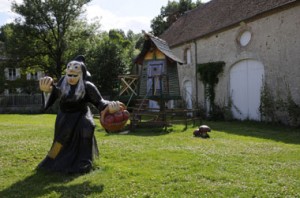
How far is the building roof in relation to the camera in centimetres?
1788

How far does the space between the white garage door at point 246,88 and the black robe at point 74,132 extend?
42.5 ft

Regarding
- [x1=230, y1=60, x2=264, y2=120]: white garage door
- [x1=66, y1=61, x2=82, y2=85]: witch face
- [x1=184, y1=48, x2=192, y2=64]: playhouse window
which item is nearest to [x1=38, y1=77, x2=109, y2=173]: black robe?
[x1=66, y1=61, x2=82, y2=85]: witch face

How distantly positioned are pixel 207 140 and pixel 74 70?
227 inches

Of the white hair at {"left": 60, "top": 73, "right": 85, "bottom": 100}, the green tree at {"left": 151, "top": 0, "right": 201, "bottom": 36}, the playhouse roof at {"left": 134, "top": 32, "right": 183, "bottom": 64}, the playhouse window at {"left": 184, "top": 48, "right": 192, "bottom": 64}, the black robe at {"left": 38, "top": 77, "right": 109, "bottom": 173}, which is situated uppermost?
the green tree at {"left": 151, "top": 0, "right": 201, "bottom": 36}

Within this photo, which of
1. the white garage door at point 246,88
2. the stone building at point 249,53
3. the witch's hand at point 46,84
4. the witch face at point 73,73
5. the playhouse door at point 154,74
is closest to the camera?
the witch's hand at point 46,84

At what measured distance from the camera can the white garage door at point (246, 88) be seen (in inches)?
712

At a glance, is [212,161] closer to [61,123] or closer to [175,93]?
[61,123]

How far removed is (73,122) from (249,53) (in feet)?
45.4

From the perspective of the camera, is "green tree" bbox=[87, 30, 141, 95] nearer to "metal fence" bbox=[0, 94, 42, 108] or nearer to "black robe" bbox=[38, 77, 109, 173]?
"metal fence" bbox=[0, 94, 42, 108]

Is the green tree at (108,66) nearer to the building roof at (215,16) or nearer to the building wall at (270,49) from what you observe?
the building roof at (215,16)

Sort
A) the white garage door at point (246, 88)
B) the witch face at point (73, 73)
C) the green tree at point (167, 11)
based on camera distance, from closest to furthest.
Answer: the witch face at point (73, 73) < the white garage door at point (246, 88) < the green tree at point (167, 11)

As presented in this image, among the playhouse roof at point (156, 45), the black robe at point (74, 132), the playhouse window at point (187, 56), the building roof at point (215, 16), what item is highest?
the building roof at point (215, 16)

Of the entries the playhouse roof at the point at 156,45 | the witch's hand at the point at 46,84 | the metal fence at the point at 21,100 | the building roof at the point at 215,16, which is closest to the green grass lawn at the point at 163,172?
the witch's hand at the point at 46,84

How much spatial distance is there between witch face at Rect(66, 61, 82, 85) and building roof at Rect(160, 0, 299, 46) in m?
12.3
